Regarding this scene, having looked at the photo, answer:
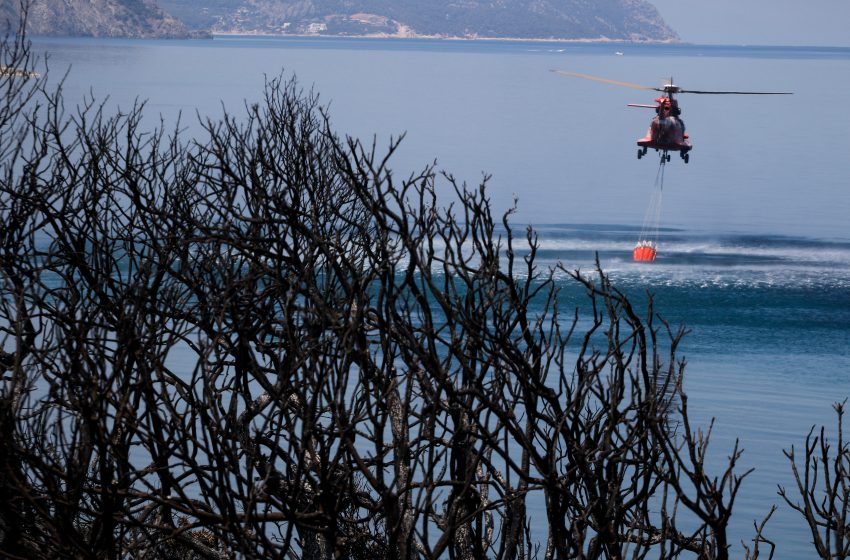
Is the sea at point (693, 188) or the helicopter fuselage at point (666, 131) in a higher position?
the helicopter fuselage at point (666, 131)

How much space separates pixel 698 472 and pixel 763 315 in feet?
113

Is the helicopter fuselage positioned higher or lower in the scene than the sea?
higher

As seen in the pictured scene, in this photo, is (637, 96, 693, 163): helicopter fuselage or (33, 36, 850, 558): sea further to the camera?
(637, 96, 693, 163): helicopter fuselage

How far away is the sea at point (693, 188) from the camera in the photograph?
3625cm

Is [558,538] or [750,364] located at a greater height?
[558,538]

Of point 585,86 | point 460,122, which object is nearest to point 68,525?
point 460,122

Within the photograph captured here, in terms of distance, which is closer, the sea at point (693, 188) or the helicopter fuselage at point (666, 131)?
the sea at point (693, 188)

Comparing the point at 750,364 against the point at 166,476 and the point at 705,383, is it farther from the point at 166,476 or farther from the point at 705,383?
the point at 166,476

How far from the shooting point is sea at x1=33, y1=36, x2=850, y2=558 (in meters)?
36.2

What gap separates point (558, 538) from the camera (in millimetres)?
9938

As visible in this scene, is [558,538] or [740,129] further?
[740,129]

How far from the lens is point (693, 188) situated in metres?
80.9

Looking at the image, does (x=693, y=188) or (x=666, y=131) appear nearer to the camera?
(x=666, y=131)

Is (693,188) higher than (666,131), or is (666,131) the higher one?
(666,131)
